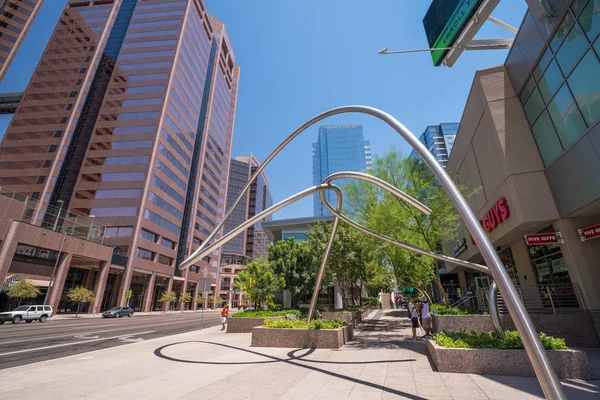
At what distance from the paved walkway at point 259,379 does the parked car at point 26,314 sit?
24581mm

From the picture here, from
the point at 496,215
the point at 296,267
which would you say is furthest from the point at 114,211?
the point at 496,215

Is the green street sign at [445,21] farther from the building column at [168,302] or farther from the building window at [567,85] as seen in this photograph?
the building column at [168,302]

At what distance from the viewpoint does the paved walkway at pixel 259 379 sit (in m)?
6.18

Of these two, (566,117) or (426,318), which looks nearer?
(566,117)

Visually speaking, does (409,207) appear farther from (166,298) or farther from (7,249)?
(166,298)

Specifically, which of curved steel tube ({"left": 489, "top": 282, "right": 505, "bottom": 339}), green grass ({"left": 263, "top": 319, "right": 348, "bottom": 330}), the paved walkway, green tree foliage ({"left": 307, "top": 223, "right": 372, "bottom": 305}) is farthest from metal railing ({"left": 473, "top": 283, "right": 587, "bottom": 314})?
green tree foliage ({"left": 307, "top": 223, "right": 372, "bottom": 305})

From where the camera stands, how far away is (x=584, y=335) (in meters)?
12.5

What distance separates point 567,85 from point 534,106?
284 cm

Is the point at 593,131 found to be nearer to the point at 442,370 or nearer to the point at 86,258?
the point at 442,370

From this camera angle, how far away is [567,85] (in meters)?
13.6

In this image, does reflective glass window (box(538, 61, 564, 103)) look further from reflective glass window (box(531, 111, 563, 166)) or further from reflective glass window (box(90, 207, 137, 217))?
reflective glass window (box(90, 207, 137, 217))

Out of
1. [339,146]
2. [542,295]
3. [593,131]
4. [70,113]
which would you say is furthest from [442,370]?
[339,146]

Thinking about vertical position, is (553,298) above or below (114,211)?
below

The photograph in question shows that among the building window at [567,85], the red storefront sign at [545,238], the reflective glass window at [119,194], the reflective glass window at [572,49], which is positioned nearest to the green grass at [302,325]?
the red storefront sign at [545,238]
